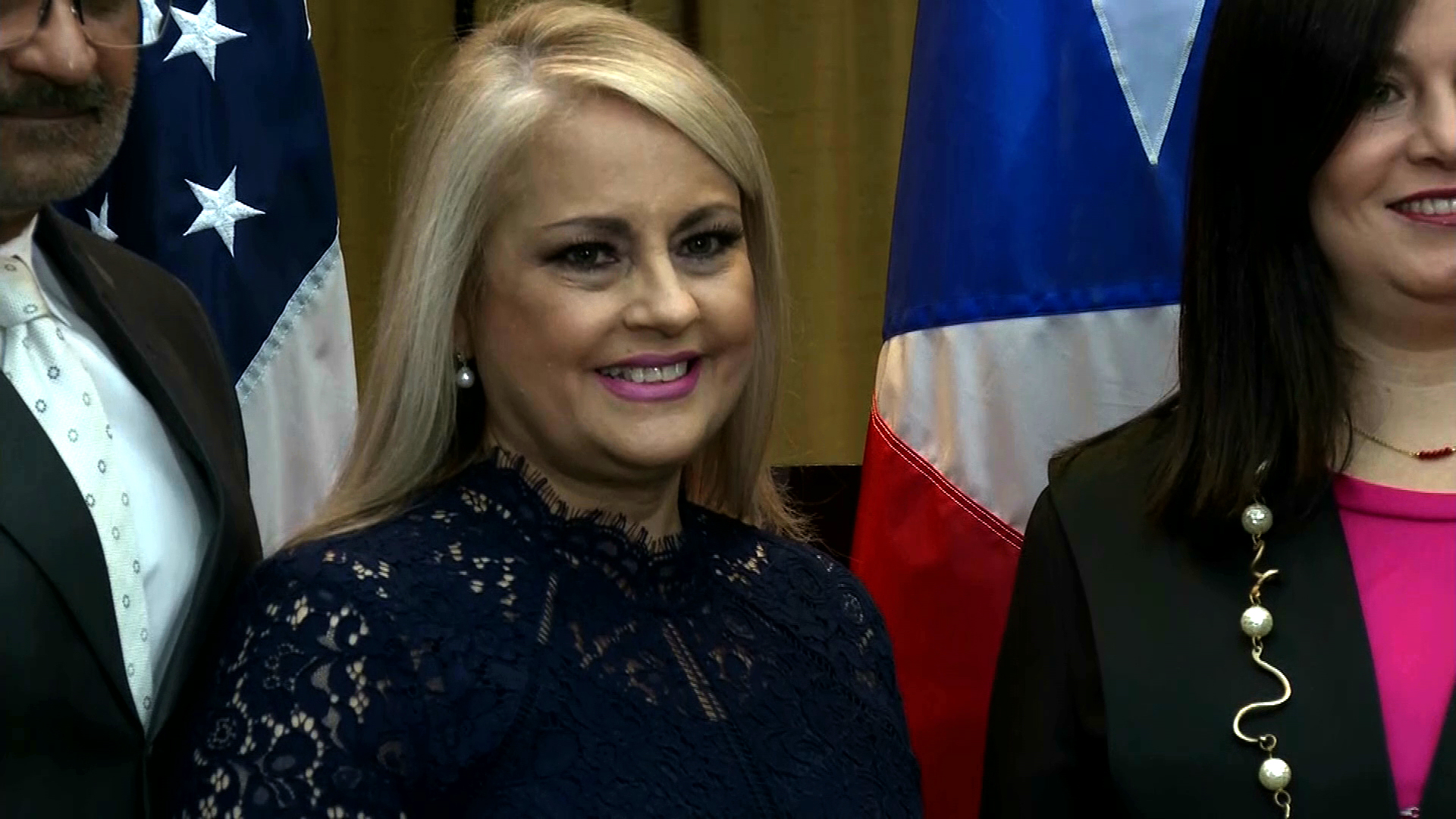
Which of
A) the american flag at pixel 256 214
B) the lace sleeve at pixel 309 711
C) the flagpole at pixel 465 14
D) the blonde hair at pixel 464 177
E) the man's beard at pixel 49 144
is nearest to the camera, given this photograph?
the lace sleeve at pixel 309 711

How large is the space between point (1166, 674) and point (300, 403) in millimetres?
1336

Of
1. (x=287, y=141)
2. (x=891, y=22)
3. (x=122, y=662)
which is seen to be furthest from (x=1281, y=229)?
(x=891, y=22)

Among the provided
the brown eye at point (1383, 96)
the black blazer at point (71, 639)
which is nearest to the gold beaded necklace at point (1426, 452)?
the brown eye at point (1383, 96)

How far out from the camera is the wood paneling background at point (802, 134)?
4176mm

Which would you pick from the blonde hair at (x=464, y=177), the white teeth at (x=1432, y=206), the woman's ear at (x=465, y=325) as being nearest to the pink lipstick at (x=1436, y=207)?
the white teeth at (x=1432, y=206)

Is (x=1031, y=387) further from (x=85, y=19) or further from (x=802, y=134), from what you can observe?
(x=802, y=134)

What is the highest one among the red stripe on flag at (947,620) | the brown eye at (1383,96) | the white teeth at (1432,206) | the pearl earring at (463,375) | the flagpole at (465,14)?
the brown eye at (1383,96)

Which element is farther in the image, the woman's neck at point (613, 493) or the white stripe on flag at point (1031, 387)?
the white stripe on flag at point (1031, 387)

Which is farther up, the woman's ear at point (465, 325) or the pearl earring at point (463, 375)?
the woman's ear at point (465, 325)

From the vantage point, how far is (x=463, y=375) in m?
1.72

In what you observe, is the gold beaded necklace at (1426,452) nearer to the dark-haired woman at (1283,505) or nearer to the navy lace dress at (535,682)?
the dark-haired woman at (1283,505)

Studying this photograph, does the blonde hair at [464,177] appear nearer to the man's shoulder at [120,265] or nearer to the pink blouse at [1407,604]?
the man's shoulder at [120,265]

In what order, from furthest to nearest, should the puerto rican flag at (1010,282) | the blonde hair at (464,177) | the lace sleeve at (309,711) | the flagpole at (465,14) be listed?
1. the flagpole at (465,14)
2. the puerto rican flag at (1010,282)
3. the blonde hair at (464,177)
4. the lace sleeve at (309,711)

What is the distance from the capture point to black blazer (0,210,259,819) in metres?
1.46
